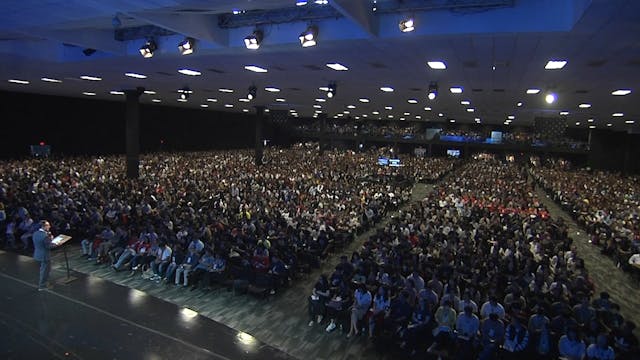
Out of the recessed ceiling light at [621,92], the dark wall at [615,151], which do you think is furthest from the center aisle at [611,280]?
the dark wall at [615,151]

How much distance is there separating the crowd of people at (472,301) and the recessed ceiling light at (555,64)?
431cm

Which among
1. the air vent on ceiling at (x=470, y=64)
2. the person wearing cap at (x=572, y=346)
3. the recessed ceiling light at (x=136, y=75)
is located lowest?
the person wearing cap at (x=572, y=346)

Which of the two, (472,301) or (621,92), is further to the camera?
(621,92)

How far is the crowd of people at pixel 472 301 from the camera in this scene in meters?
6.71

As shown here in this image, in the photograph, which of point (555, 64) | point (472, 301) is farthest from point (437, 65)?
point (472, 301)

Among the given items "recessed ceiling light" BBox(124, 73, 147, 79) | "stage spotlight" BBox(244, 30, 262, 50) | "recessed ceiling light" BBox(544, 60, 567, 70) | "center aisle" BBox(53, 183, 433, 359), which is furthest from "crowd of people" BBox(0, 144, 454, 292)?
"recessed ceiling light" BBox(544, 60, 567, 70)

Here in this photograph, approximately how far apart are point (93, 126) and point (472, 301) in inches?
1235

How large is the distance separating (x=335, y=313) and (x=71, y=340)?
435 cm

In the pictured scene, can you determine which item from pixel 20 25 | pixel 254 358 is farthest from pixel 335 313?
pixel 20 25

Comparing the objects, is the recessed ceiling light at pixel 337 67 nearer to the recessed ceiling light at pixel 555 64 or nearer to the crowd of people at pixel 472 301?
the recessed ceiling light at pixel 555 64

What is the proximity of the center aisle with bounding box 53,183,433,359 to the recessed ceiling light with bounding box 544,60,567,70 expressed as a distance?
6.33 metres

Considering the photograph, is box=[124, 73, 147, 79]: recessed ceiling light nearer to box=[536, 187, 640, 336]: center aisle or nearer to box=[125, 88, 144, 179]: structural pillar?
box=[125, 88, 144, 179]: structural pillar

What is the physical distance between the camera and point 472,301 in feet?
24.9

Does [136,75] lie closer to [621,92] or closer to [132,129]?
[132,129]
